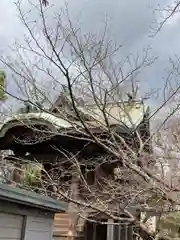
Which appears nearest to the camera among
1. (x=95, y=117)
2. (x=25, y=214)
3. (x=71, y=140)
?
(x=25, y=214)

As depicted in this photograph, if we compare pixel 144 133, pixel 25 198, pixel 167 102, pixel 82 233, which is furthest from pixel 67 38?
pixel 82 233

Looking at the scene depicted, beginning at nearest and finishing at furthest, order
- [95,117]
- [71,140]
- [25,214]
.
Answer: [25,214], [95,117], [71,140]

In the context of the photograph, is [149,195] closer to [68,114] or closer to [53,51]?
[68,114]

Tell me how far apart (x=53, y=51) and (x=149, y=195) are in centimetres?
370

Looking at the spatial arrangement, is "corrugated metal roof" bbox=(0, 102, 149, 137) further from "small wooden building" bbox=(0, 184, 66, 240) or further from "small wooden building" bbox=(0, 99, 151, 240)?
"small wooden building" bbox=(0, 184, 66, 240)

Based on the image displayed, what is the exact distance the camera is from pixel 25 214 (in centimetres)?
543

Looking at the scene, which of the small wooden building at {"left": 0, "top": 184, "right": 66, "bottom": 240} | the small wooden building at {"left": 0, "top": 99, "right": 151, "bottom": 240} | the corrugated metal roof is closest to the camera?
the small wooden building at {"left": 0, "top": 184, "right": 66, "bottom": 240}

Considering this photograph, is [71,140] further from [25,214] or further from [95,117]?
[25,214]

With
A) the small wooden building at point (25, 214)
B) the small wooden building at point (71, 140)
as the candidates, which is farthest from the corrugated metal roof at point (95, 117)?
the small wooden building at point (25, 214)

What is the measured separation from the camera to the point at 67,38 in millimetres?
8828

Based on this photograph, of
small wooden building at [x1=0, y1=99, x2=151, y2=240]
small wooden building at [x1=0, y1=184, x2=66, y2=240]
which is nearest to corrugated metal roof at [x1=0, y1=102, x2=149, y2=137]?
small wooden building at [x1=0, y1=99, x2=151, y2=240]

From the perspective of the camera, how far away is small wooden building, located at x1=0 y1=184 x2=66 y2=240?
4.88 m

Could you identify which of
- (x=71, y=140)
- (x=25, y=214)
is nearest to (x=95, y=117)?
(x=71, y=140)

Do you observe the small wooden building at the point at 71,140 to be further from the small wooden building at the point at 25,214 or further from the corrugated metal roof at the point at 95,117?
the small wooden building at the point at 25,214
